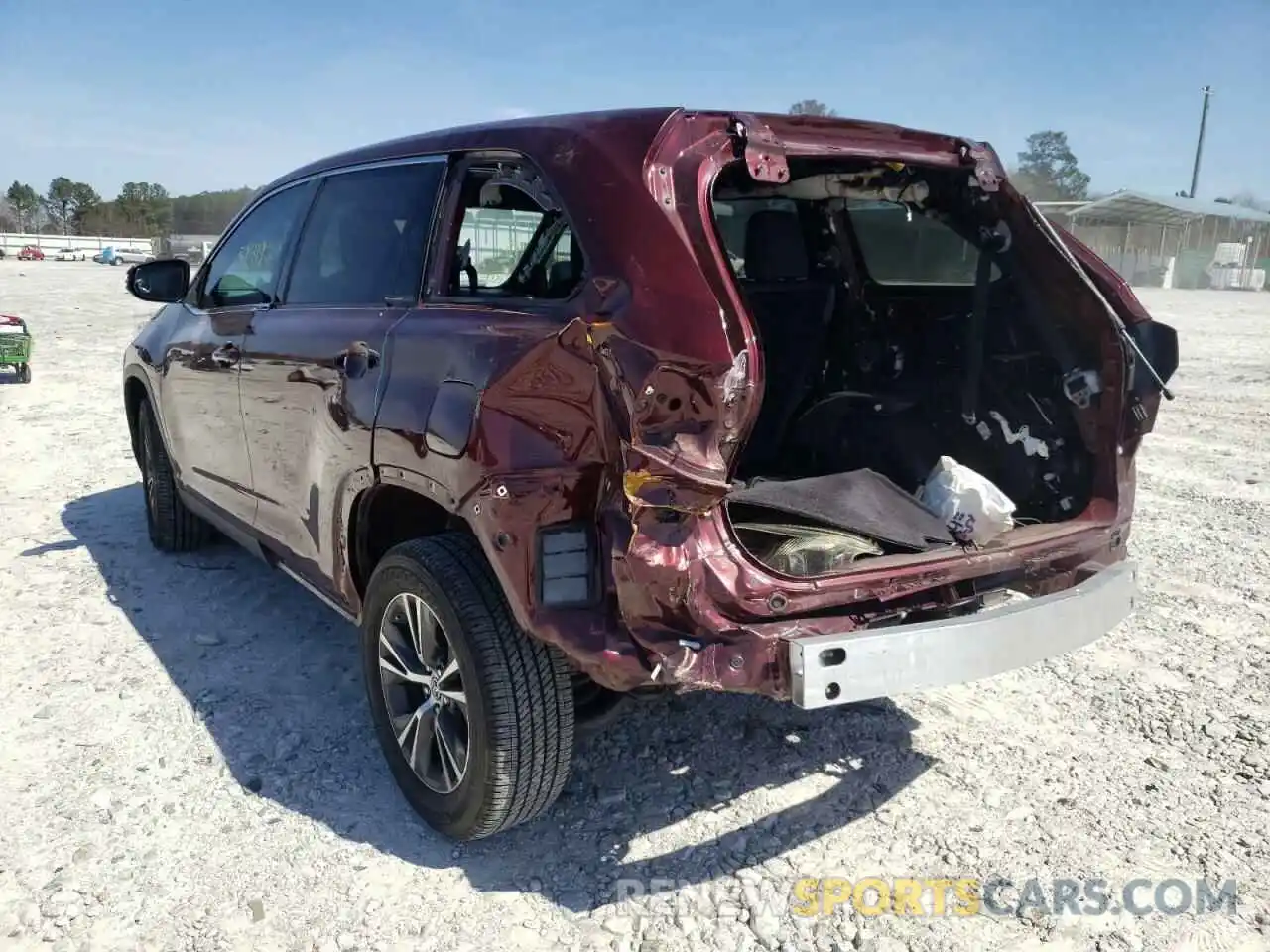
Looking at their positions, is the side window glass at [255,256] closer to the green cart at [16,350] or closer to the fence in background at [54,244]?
the green cart at [16,350]

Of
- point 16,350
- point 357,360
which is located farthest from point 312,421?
point 16,350

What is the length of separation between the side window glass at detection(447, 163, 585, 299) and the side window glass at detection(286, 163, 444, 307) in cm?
13

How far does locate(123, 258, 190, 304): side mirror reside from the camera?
4656 millimetres

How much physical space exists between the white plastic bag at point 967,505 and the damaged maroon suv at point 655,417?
0.06 ft

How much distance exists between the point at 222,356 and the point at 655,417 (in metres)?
2.50

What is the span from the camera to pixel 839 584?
2.42 metres

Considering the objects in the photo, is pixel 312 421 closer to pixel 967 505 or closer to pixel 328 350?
pixel 328 350

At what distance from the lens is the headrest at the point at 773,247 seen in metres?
3.88

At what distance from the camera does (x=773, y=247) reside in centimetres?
392

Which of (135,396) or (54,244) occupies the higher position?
(135,396)

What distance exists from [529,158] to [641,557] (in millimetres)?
1138

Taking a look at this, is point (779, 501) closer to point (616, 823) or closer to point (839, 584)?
point (839, 584)

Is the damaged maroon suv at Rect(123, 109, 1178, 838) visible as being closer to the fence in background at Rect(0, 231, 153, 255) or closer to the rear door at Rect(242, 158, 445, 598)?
the rear door at Rect(242, 158, 445, 598)

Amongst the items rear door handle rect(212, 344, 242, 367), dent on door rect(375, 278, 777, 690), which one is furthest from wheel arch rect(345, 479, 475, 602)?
rear door handle rect(212, 344, 242, 367)
